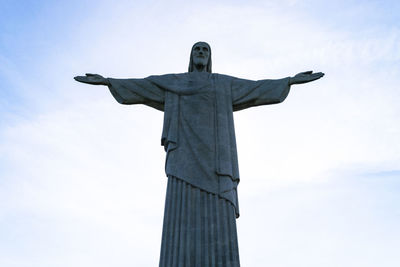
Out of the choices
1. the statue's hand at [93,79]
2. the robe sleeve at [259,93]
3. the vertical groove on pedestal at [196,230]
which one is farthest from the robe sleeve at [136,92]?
the vertical groove on pedestal at [196,230]

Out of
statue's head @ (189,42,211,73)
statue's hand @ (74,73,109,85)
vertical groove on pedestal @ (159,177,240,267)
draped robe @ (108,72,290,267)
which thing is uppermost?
statue's head @ (189,42,211,73)

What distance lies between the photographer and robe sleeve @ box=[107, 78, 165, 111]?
50.1 ft

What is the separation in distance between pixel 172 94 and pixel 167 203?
3.57 metres

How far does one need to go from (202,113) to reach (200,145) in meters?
1.13

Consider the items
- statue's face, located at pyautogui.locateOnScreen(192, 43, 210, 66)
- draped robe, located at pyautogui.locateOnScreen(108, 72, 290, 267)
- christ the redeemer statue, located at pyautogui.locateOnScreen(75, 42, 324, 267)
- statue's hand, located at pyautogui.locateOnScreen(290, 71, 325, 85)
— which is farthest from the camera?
statue's face, located at pyautogui.locateOnScreen(192, 43, 210, 66)

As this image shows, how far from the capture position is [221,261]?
39.4 ft

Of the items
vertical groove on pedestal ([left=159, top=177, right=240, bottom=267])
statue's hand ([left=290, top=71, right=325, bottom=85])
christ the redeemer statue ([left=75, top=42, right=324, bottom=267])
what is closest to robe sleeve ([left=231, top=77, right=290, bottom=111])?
christ the redeemer statue ([left=75, top=42, right=324, bottom=267])

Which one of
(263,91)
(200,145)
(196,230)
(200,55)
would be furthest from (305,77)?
(196,230)

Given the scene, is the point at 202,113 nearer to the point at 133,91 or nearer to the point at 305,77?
the point at 133,91

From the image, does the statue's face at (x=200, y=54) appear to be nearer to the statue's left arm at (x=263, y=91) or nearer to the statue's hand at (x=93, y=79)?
the statue's left arm at (x=263, y=91)

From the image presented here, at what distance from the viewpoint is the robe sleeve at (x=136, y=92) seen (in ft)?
50.1

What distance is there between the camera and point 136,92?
15328 millimetres

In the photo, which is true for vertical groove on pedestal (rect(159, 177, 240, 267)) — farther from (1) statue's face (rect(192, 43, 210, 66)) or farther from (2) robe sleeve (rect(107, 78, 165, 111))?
(1) statue's face (rect(192, 43, 210, 66))

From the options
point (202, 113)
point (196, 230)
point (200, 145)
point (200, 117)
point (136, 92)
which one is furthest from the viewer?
point (136, 92)
